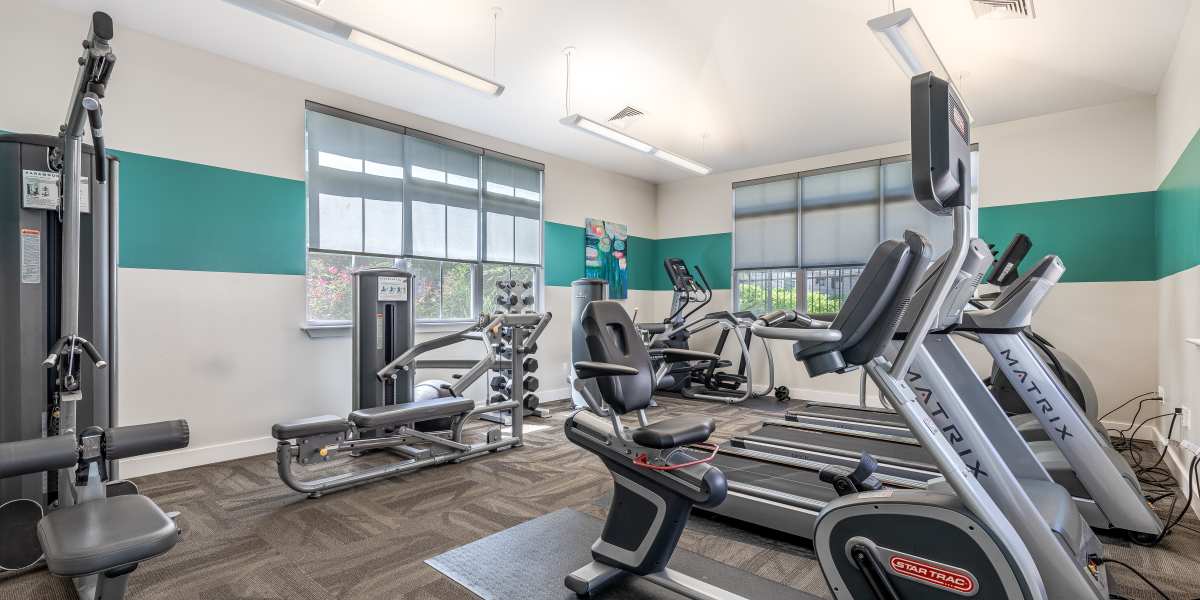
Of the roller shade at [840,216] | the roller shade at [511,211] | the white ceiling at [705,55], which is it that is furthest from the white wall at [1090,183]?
the roller shade at [511,211]

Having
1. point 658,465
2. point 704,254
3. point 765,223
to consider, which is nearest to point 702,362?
point 704,254

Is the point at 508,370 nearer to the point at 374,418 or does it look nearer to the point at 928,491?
the point at 374,418

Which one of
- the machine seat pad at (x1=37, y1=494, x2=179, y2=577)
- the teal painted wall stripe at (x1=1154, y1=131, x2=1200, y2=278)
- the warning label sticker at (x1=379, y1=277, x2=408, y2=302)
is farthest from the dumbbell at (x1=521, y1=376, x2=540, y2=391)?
the teal painted wall stripe at (x1=1154, y1=131, x2=1200, y2=278)

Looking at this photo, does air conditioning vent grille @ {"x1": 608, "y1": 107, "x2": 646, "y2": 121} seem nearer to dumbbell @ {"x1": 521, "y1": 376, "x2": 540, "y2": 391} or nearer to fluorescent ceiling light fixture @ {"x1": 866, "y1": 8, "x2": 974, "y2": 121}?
fluorescent ceiling light fixture @ {"x1": 866, "y1": 8, "x2": 974, "y2": 121}

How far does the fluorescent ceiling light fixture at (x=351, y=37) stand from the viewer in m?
2.84

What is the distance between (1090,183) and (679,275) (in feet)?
13.5

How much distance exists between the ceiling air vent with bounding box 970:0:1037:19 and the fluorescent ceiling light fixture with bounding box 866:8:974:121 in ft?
1.06

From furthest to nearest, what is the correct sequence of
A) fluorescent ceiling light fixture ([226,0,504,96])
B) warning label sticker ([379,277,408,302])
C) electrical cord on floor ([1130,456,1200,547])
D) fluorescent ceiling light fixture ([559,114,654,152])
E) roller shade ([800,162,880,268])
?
roller shade ([800,162,880,268]), fluorescent ceiling light fixture ([559,114,654,152]), warning label sticker ([379,277,408,302]), fluorescent ceiling light fixture ([226,0,504,96]), electrical cord on floor ([1130,456,1200,547])

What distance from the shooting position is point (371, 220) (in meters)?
4.96

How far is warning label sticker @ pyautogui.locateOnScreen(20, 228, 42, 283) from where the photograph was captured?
253cm

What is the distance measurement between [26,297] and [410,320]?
7.44 feet

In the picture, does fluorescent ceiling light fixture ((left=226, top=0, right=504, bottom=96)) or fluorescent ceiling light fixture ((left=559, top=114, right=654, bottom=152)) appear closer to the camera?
fluorescent ceiling light fixture ((left=226, top=0, right=504, bottom=96))

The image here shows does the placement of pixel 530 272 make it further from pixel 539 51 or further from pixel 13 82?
pixel 13 82

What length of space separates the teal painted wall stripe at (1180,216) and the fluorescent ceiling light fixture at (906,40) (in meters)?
1.38
